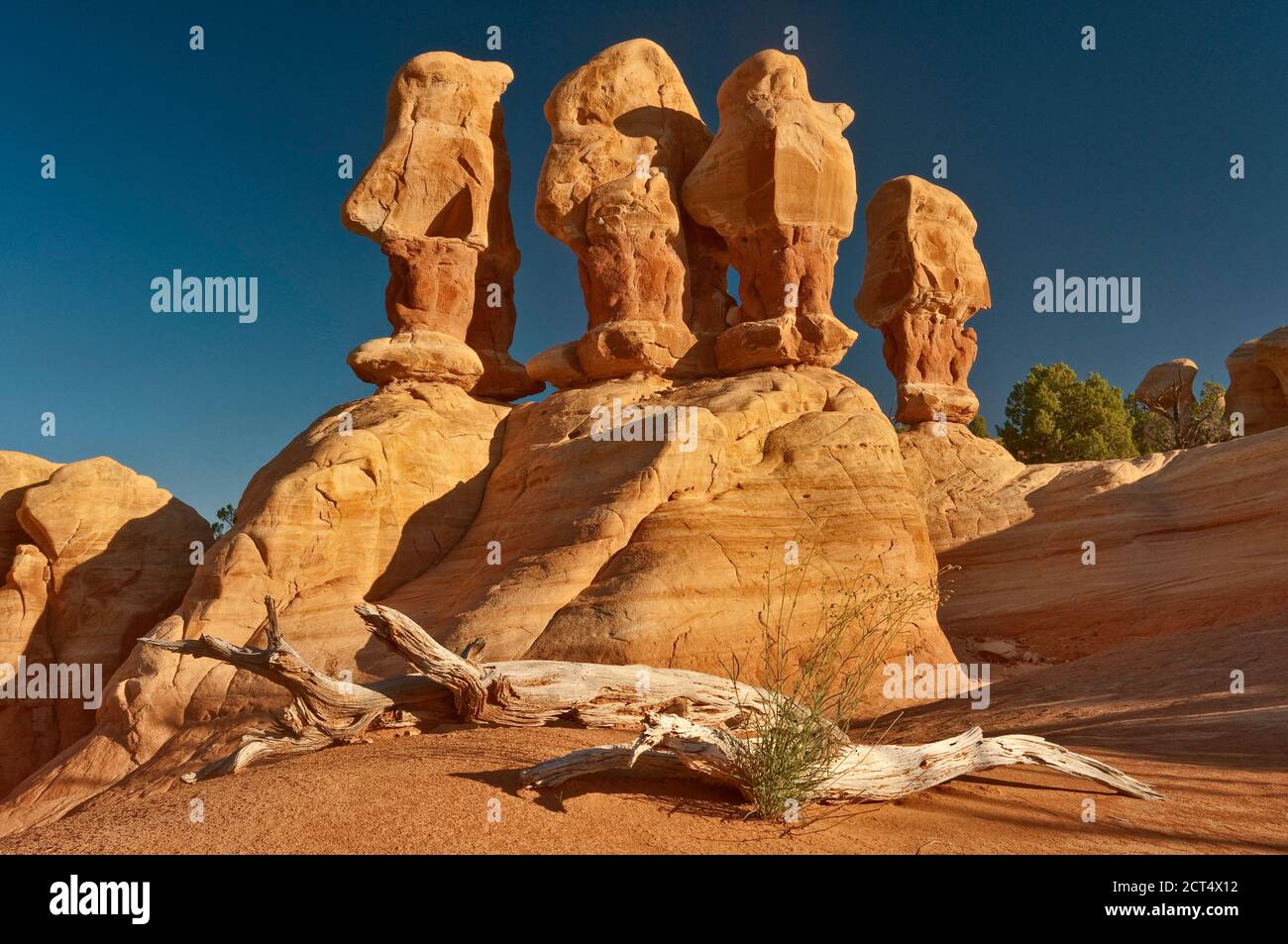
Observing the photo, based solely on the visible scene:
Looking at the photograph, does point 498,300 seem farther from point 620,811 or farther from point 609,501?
point 620,811

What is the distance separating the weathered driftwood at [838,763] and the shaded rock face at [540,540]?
4075mm

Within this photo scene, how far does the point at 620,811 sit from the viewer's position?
5.43 metres

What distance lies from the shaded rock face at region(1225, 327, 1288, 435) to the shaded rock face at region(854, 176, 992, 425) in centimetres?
637

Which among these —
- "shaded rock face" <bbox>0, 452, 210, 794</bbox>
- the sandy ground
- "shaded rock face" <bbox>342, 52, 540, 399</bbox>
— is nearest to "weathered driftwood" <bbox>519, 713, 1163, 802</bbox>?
the sandy ground

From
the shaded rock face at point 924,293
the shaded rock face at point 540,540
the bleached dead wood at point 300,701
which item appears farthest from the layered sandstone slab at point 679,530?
the shaded rock face at point 924,293

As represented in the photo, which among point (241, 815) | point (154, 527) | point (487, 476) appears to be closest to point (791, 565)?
point (487, 476)

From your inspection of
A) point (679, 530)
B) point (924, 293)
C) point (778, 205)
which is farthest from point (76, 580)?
point (924, 293)

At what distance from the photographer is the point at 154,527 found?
53.1 feet

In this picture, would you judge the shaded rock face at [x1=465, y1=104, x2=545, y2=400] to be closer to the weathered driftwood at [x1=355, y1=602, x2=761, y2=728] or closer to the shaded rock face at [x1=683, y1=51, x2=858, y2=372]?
the shaded rock face at [x1=683, y1=51, x2=858, y2=372]

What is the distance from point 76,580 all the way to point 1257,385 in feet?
79.2

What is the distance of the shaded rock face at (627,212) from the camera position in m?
15.7

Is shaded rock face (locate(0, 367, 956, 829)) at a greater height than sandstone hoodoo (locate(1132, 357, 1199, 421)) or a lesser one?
lesser

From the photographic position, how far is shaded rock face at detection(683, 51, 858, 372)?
15.7m

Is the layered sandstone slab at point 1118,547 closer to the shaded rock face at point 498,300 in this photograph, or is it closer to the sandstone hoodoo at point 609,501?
the sandstone hoodoo at point 609,501
